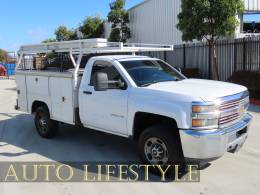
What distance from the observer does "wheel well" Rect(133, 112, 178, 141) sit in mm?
5590

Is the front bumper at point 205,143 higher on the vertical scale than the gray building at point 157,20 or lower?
lower

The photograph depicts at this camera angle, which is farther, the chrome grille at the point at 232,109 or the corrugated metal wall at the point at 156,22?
the corrugated metal wall at the point at 156,22

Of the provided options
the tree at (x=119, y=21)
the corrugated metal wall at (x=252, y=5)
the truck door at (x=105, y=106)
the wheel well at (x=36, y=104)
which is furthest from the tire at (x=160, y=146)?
the tree at (x=119, y=21)

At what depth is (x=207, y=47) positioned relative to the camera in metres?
17.8

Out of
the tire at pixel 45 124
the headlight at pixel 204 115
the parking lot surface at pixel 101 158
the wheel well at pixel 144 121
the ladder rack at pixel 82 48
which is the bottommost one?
the parking lot surface at pixel 101 158

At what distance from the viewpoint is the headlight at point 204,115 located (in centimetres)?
500

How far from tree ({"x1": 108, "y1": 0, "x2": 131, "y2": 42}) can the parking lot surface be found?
19.2 metres

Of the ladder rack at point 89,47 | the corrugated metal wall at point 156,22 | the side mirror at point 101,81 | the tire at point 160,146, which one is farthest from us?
the corrugated metal wall at point 156,22

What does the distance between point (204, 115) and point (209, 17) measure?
10877mm

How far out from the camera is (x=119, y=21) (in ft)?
95.8

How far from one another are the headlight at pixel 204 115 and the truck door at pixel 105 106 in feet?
4.36

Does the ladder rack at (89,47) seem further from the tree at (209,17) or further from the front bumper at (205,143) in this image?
the tree at (209,17)

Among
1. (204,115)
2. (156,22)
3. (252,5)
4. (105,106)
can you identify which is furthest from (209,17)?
(204,115)

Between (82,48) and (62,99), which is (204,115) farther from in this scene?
(62,99)
